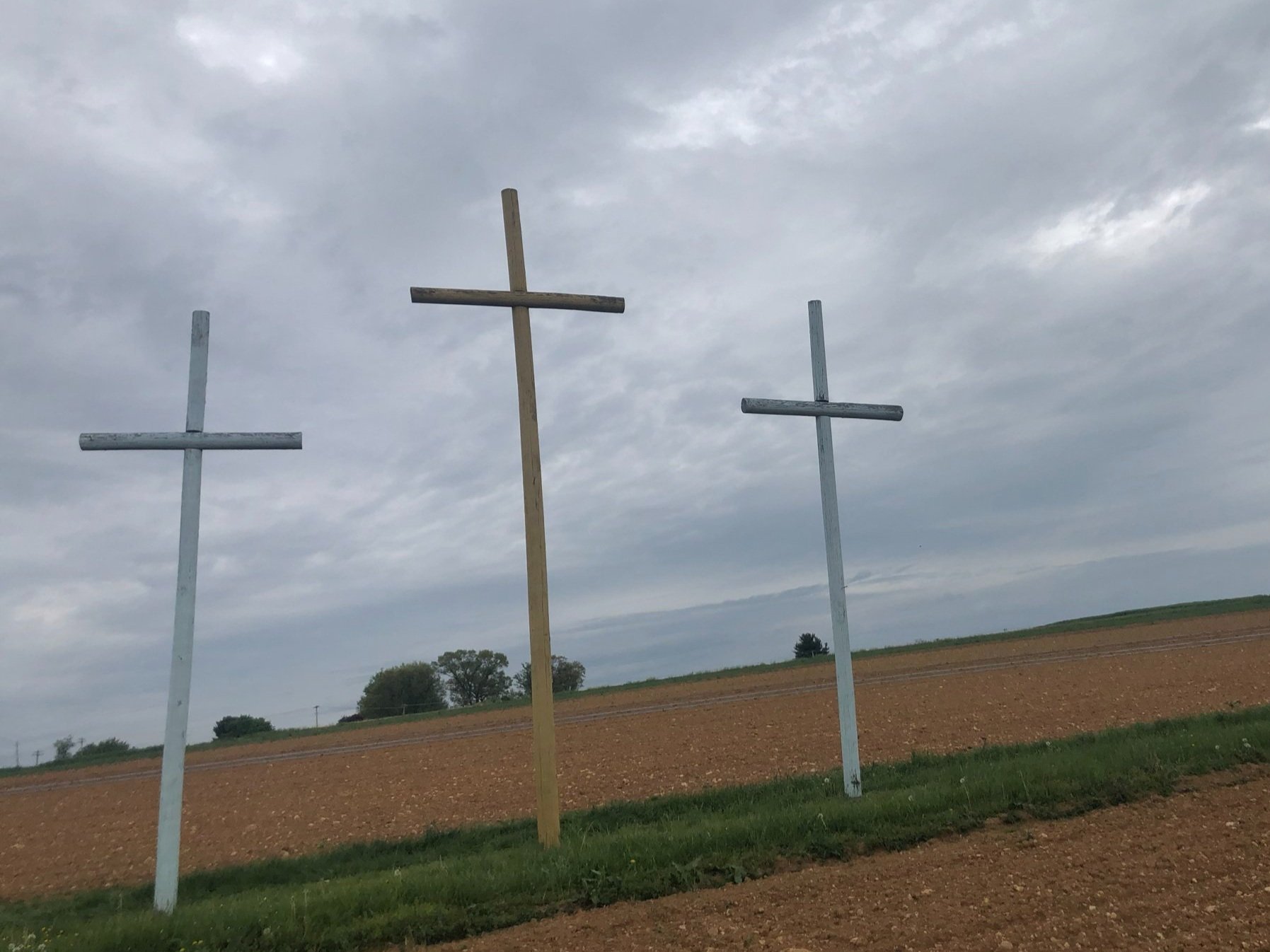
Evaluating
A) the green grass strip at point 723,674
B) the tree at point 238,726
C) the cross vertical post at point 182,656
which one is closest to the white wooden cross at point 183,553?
the cross vertical post at point 182,656

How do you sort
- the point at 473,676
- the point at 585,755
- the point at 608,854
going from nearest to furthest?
1. the point at 608,854
2. the point at 585,755
3. the point at 473,676

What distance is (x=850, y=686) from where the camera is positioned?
414 inches

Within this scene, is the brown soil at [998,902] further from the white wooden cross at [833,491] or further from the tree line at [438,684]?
the tree line at [438,684]

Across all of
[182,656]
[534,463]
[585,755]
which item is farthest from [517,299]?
[585,755]

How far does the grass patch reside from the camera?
691cm

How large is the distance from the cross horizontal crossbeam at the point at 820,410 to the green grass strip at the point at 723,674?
109ft

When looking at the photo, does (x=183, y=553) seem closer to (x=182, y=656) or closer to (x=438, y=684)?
(x=182, y=656)

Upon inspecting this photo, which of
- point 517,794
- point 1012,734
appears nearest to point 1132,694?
point 1012,734

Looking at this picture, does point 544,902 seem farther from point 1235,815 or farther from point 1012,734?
point 1012,734

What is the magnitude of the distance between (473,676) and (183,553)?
242 feet

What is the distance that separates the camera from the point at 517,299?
9453 millimetres

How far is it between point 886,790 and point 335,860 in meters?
6.46

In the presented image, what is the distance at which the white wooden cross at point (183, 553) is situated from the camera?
326 inches

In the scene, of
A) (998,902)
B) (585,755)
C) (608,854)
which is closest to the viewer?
(998,902)
